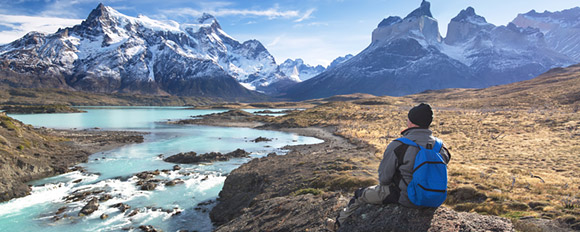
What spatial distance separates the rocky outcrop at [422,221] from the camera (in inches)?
260

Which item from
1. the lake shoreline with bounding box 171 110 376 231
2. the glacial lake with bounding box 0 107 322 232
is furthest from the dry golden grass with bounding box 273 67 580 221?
the glacial lake with bounding box 0 107 322 232

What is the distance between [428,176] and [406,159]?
0.54 meters

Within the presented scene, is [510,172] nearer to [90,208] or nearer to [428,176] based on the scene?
[428,176]

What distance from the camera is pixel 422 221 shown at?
6645 millimetres

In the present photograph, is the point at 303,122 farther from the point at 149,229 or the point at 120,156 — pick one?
the point at 149,229

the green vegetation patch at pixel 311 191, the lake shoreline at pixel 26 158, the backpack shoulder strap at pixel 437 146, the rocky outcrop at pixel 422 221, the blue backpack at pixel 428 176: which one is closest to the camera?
the blue backpack at pixel 428 176

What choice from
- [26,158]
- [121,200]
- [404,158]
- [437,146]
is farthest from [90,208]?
[437,146]

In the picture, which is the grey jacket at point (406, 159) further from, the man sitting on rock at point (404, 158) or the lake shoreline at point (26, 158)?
the lake shoreline at point (26, 158)

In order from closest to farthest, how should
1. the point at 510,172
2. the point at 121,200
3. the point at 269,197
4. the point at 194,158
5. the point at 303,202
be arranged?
the point at 303,202 → the point at 510,172 → the point at 269,197 → the point at 121,200 → the point at 194,158

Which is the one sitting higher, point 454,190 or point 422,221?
point 422,221

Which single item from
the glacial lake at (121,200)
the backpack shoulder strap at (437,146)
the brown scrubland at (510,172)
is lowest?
the glacial lake at (121,200)

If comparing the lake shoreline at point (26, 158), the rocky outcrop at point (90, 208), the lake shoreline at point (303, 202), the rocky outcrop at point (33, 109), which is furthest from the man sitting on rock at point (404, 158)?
the rocky outcrop at point (33, 109)

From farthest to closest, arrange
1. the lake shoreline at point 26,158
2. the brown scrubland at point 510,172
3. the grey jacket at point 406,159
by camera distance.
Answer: the lake shoreline at point 26,158 → the brown scrubland at point 510,172 → the grey jacket at point 406,159

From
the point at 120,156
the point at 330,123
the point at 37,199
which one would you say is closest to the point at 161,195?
the point at 37,199
